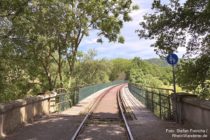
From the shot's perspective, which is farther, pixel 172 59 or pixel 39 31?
pixel 39 31

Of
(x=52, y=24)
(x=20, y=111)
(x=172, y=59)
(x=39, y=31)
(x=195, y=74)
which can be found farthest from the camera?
(x=52, y=24)

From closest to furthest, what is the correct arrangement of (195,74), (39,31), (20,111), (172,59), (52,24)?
(20,111) < (195,74) < (172,59) < (39,31) < (52,24)

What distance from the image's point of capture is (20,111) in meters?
12.8

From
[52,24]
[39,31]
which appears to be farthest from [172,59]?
[52,24]

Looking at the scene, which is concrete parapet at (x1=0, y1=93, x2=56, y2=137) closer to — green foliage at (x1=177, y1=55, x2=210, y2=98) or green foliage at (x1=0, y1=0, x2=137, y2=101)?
green foliage at (x1=0, y1=0, x2=137, y2=101)

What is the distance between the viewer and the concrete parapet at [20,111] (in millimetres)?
10931

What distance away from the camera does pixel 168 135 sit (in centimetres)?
1098

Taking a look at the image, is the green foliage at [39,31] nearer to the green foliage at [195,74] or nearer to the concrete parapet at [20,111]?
the concrete parapet at [20,111]

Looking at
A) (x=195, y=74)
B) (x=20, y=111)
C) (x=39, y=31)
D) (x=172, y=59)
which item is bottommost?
(x=20, y=111)

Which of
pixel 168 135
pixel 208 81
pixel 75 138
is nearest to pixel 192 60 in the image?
pixel 208 81

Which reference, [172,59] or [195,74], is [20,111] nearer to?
[172,59]

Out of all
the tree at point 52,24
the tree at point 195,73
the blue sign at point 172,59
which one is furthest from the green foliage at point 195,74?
the tree at point 52,24

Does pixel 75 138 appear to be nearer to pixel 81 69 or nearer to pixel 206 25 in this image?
pixel 206 25

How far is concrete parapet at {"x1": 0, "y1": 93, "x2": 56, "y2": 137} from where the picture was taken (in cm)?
1093
